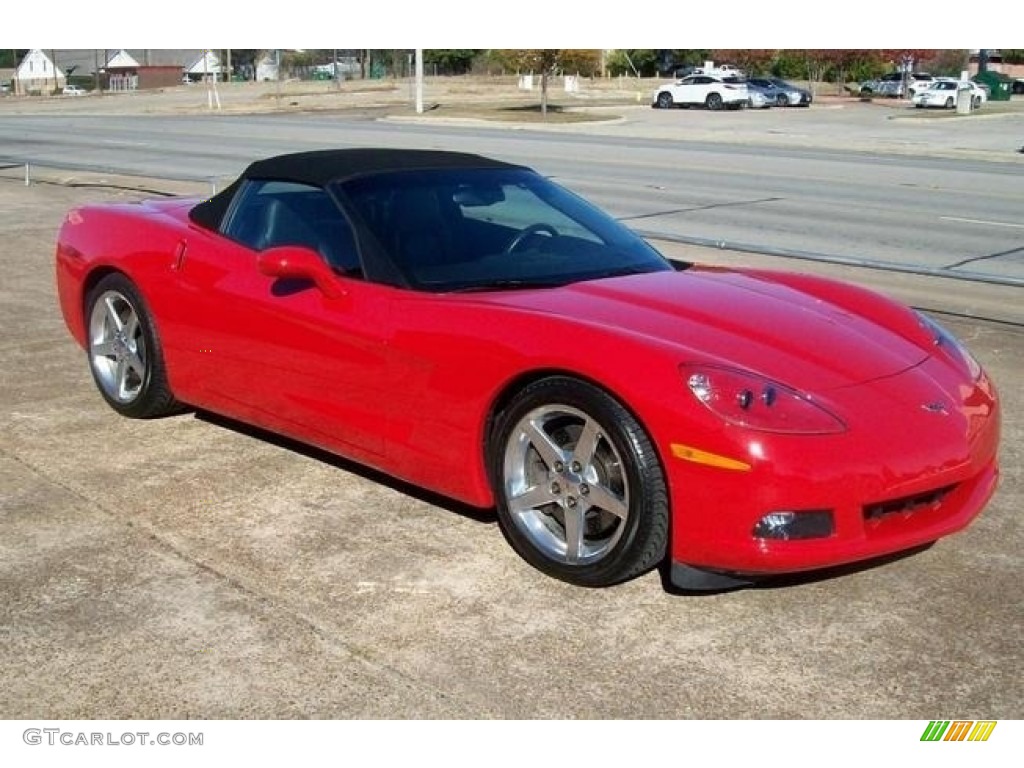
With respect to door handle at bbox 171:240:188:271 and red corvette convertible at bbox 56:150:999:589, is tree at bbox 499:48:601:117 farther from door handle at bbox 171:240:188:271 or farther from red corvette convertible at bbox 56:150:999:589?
red corvette convertible at bbox 56:150:999:589

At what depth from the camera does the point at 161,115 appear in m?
48.4

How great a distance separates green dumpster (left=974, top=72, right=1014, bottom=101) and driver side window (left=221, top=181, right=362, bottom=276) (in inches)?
2396

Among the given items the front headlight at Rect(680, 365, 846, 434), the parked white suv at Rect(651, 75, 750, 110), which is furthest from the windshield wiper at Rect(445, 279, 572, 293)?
the parked white suv at Rect(651, 75, 750, 110)

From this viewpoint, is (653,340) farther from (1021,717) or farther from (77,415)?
(77,415)

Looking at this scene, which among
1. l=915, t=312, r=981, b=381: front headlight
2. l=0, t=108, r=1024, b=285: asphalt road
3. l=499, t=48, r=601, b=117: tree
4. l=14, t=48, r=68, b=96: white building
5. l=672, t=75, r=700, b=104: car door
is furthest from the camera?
l=14, t=48, r=68, b=96: white building

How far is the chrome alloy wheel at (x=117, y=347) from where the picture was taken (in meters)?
5.93

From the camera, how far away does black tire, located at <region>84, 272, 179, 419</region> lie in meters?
5.77

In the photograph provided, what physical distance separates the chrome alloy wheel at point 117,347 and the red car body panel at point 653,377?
356 mm

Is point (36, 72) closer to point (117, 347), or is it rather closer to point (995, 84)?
point (995, 84)

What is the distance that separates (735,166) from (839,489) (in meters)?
21.2

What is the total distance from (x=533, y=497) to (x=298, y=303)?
131 centimetres

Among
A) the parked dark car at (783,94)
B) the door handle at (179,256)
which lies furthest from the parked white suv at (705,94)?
the door handle at (179,256)

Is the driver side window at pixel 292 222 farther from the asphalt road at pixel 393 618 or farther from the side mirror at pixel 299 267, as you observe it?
the asphalt road at pixel 393 618

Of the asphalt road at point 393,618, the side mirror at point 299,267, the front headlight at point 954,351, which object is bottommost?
the asphalt road at point 393,618
